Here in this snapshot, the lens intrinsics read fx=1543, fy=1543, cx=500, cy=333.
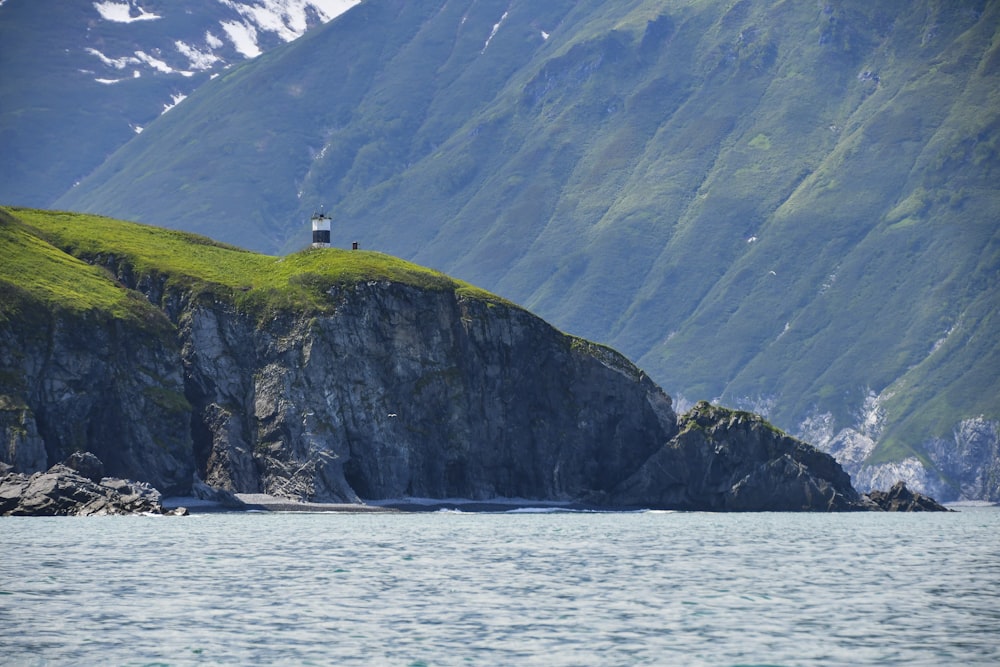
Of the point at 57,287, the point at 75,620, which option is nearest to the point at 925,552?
the point at 75,620

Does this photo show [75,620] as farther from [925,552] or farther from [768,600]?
[925,552]

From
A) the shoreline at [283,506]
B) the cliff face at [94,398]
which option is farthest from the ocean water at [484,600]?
the cliff face at [94,398]

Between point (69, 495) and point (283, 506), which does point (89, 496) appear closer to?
point (69, 495)

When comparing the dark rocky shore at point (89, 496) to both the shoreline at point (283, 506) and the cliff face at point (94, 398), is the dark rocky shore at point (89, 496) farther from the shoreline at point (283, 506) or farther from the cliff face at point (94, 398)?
the cliff face at point (94, 398)

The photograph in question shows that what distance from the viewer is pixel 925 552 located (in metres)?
112

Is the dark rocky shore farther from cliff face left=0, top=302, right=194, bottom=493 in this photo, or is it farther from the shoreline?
cliff face left=0, top=302, right=194, bottom=493

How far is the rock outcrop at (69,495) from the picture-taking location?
153625 mm

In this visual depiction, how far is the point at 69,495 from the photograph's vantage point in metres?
157

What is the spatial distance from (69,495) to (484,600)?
311ft

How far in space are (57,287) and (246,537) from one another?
86556 millimetres

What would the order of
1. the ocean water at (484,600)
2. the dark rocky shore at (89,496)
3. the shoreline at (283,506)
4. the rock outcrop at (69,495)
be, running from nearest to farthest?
1. the ocean water at (484,600)
2. the rock outcrop at (69,495)
3. the dark rocky shore at (89,496)
4. the shoreline at (283,506)

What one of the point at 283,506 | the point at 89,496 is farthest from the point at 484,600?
the point at 283,506

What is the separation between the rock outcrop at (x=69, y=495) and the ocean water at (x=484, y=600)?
30222 mm

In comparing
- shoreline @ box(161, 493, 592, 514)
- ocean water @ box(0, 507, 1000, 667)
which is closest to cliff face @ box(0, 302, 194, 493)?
shoreline @ box(161, 493, 592, 514)
